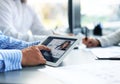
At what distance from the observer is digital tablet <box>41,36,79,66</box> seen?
1.09m

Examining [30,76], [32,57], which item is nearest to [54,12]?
[32,57]

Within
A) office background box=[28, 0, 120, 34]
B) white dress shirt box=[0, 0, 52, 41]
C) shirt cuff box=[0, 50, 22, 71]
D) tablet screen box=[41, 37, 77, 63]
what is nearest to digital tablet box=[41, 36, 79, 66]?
tablet screen box=[41, 37, 77, 63]

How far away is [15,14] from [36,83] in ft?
3.57

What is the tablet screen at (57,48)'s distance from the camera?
1109 millimetres

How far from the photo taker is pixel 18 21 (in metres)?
1.85

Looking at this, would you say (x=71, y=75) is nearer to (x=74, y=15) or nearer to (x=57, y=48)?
(x=57, y=48)

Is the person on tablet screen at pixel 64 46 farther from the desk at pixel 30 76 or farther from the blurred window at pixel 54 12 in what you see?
the blurred window at pixel 54 12

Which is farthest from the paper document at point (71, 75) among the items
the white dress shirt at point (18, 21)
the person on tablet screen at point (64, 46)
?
the white dress shirt at point (18, 21)

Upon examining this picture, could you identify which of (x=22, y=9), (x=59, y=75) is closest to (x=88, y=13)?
(x=22, y=9)

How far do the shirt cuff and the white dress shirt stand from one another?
1.95 feet

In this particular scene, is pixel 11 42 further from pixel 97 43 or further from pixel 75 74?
pixel 97 43

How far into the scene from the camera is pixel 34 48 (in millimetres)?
1066

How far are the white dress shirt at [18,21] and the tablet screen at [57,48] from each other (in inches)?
15.6

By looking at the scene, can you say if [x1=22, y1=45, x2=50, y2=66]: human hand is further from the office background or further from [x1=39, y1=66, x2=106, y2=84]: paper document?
the office background
